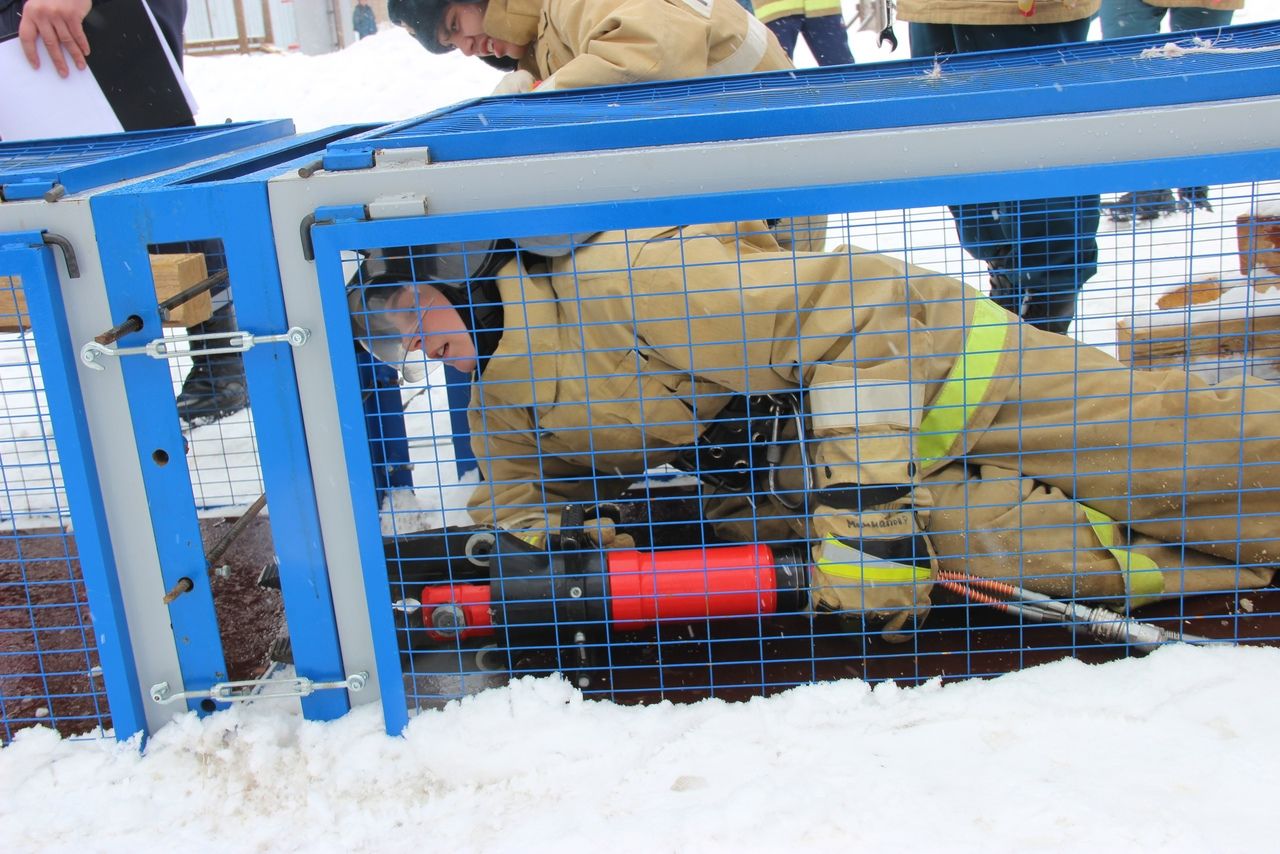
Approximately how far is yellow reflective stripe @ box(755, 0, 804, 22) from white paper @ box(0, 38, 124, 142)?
11.2ft

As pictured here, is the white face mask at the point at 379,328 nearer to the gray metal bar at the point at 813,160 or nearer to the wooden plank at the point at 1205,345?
the gray metal bar at the point at 813,160

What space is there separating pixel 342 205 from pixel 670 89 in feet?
3.72

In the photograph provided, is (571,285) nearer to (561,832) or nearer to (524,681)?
(524,681)

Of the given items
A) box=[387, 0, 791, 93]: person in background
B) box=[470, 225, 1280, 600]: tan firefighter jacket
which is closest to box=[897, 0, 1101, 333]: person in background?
box=[387, 0, 791, 93]: person in background

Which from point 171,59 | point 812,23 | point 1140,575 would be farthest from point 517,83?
point 812,23

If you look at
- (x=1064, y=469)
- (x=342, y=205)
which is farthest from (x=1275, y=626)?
(x=342, y=205)

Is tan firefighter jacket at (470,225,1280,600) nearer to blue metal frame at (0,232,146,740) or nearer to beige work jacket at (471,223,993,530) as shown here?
beige work jacket at (471,223,993,530)

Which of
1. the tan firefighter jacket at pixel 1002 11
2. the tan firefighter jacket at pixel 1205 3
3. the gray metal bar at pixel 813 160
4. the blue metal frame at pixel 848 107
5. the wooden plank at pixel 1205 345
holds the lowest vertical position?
the wooden plank at pixel 1205 345

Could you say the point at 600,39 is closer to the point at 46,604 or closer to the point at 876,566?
the point at 876,566

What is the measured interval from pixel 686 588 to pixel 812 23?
446 centimetres

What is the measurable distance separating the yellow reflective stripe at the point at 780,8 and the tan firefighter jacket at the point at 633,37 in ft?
8.14

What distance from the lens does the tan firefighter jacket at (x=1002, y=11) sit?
3461mm

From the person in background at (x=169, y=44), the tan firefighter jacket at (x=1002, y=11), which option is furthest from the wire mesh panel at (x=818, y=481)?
the tan firefighter jacket at (x=1002, y=11)

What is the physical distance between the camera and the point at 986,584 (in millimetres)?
2197
